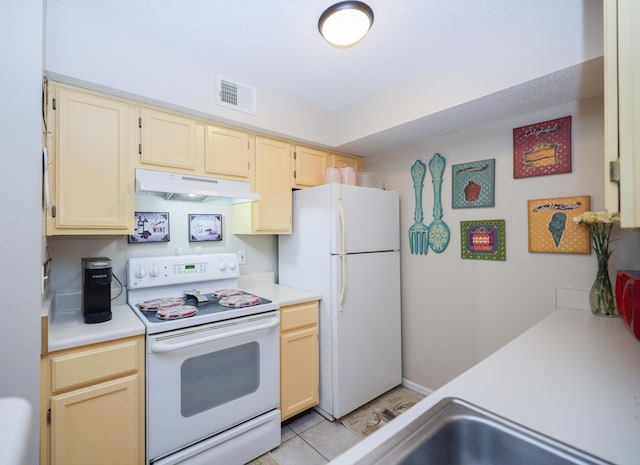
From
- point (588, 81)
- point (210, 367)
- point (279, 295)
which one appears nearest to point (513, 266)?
point (588, 81)

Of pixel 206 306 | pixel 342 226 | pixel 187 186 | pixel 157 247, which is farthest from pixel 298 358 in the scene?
pixel 187 186

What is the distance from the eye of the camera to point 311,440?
2018mm

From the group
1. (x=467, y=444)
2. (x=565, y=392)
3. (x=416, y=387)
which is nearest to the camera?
(x=467, y=444)

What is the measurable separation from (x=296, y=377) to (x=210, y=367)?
66 centimetres

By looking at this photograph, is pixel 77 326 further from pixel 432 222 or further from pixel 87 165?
pixel 432 222

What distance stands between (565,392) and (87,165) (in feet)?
7.48

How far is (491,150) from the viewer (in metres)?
2.17

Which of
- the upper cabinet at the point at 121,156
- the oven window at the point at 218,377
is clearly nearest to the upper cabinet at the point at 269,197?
the upper cabinet at the point at 121,156

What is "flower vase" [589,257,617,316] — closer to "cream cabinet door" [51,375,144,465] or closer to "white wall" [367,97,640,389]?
"white wall" [367,97,640,389]

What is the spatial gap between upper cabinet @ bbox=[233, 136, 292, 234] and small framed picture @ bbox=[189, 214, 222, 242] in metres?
0.14

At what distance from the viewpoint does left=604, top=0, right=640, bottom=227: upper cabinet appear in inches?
24.3

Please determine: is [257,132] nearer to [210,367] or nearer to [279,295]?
[279,295]

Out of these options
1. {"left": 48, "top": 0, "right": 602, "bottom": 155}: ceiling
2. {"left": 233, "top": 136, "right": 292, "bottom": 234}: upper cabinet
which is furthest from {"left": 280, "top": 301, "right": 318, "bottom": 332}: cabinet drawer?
{"left": 48, "top": 0, "right": 602, "bottom": 155}: ceiling

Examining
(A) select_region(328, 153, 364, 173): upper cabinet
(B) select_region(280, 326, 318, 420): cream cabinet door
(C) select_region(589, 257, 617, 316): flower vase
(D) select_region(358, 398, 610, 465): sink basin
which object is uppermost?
(A) select_region(328, 153, 364, 173): upper cabinet
